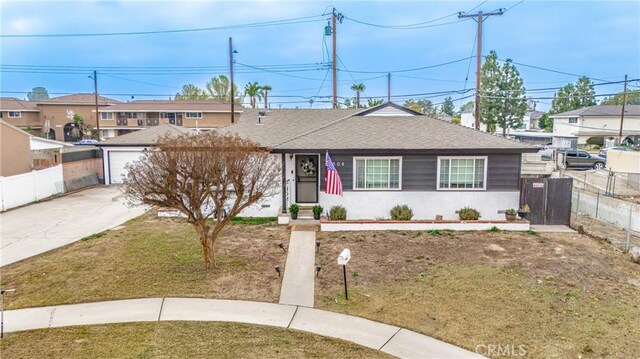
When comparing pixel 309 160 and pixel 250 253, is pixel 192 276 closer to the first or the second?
pixel 250 253

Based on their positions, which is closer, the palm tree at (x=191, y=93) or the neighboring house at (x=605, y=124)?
the neighboring house at (x=605, y=124)

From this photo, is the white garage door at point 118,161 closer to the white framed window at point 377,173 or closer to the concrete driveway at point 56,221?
the concrete driveway at point 56,221

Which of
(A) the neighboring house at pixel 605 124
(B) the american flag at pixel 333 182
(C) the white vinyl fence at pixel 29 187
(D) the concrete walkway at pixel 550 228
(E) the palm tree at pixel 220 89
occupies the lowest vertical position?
(D) the concrete walkway at pixel 550 228

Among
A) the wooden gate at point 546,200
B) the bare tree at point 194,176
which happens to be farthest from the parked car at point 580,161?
the bare tree at point 194,176

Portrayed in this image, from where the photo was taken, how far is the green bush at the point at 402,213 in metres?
14.9

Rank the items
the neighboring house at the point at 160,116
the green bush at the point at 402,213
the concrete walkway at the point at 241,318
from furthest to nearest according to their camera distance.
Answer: the neighboring house at the point at 160,116 < the green bush at the point at 402,213 < the concrete walkway at the point at 241,318

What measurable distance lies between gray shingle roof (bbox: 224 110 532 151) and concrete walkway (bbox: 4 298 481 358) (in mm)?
7633

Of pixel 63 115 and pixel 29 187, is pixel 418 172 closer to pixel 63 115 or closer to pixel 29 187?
pixel 29 187

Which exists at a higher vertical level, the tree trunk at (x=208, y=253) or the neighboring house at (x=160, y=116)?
the neighboring house at (x=160, y=116)

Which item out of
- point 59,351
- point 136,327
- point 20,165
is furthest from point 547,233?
point 20,165

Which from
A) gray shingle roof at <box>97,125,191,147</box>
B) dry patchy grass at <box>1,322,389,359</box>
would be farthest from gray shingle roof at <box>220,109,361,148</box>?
dry patchy grass at <box>1,322,389,359</box>

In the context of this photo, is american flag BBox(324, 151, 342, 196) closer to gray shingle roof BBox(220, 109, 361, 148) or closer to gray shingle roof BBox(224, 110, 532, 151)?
gray shingle roof BBox(224, 110, 532, 151)

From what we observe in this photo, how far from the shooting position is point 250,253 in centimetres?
1173

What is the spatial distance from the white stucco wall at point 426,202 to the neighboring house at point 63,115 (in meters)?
44.9
